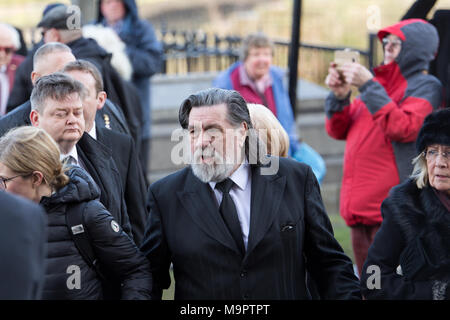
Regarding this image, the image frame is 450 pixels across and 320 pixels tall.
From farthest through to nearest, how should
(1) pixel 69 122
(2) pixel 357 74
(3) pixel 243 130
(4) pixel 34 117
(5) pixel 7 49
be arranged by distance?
(5) pixel 7 49 < (2) pixel 357 74 < (4) pixel 34 117 < (1) pixel 69 122 < (3) pixel 243 130

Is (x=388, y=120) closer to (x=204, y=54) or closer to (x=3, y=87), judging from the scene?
(x=3, y=87)

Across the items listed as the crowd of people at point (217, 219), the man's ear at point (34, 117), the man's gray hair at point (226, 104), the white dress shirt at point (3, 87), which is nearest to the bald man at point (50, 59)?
the man's ear at point (34, 117)

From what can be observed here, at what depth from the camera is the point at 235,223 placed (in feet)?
12.0

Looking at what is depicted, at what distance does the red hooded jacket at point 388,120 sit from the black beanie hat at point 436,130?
3.83ft

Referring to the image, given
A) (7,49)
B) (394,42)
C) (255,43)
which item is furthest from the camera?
(255,43)

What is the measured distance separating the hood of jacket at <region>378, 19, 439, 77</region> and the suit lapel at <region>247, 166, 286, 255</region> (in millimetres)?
2098

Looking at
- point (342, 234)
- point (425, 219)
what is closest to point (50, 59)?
point (425, 219)

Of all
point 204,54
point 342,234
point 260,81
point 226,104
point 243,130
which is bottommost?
point 342,234

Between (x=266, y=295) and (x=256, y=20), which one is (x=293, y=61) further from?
(x=256, y=20)

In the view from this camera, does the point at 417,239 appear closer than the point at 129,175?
Yes

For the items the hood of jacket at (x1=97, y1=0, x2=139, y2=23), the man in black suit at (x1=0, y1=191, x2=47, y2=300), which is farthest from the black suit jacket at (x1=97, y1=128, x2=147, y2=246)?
the hood of jacket at (x1=97, y1=0, x2=139, y2=23)

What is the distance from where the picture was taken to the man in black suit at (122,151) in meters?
4.92

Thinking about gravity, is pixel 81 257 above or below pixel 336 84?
below

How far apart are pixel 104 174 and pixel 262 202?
114 centimetres
